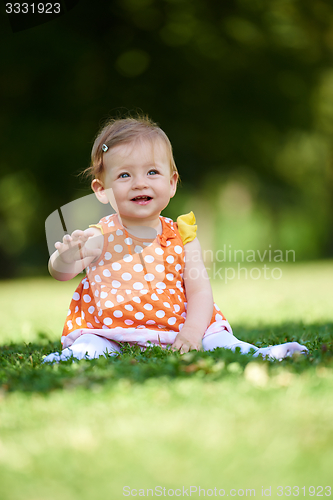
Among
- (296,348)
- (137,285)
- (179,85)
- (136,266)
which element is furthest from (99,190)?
(179,85)

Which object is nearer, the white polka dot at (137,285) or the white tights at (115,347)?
the white tights at (115,347)

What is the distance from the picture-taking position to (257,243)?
20.8m

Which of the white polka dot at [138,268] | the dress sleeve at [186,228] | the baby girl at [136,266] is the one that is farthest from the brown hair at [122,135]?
the white polka dot at [138,268]

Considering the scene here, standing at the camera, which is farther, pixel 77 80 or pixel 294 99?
pixel 294 99

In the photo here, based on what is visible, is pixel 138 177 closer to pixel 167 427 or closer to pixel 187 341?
pixel 187 341

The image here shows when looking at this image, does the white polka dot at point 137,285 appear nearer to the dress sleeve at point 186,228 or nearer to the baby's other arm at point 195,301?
the baby's other arm at point 195,301

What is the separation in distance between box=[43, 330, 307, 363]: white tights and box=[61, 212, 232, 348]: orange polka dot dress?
0.07 meters

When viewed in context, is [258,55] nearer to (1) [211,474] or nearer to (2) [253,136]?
(2) [253,136]

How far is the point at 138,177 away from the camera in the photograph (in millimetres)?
3670

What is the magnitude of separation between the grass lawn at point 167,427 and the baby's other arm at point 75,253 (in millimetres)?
672

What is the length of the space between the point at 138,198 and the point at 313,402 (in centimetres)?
204

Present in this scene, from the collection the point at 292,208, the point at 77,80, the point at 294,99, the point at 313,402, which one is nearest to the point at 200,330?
the point at 313,402

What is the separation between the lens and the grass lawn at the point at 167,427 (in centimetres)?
163

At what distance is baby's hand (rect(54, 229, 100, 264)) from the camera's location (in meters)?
3.29
